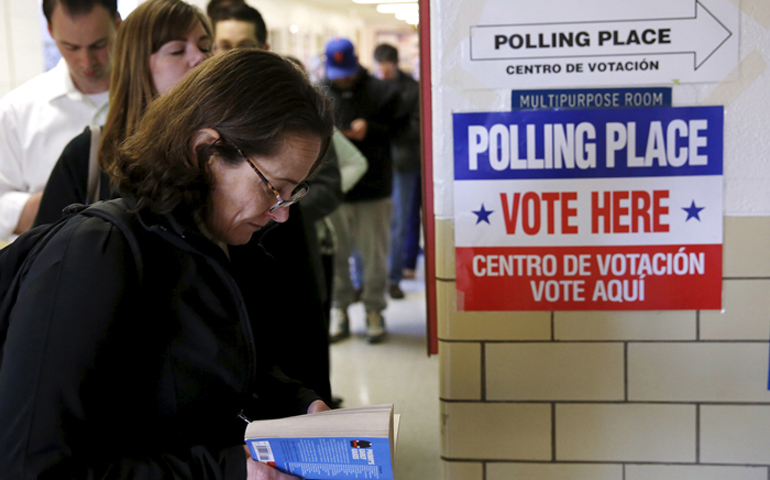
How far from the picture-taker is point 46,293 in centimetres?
78

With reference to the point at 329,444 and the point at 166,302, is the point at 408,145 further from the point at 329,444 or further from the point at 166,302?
the point at 329,444

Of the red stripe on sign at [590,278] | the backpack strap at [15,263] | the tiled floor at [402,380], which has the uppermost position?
the backpack strap at [15,263]

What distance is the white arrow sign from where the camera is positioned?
114 cm

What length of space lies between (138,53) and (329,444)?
1061 millimetres

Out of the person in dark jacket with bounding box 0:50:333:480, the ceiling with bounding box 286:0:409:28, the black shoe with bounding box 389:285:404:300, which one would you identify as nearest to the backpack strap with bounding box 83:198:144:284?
the person in dark jacket with bounding box 0:50:333:480

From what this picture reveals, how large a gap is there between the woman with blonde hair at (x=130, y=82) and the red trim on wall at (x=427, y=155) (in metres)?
0.59

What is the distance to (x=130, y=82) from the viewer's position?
150 centimetres

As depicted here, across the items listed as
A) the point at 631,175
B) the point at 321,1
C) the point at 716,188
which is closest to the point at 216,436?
the point at 631,175

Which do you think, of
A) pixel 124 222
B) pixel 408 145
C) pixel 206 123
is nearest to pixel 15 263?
pixel 124 222

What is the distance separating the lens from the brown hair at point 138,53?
1.48 meters

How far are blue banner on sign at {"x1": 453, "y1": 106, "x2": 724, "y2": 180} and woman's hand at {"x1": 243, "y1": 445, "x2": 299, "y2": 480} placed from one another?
0.60m

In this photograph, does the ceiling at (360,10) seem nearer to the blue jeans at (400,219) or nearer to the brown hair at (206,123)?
the blue jeans at (400,219)

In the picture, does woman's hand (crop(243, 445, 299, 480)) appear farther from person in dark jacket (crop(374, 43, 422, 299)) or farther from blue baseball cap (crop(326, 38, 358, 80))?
person in dark jacket (crop(374, 43, 422, 299))

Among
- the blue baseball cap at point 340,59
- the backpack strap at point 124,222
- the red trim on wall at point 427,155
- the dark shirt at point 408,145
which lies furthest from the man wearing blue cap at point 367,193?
the backpack strap at point 124,222
